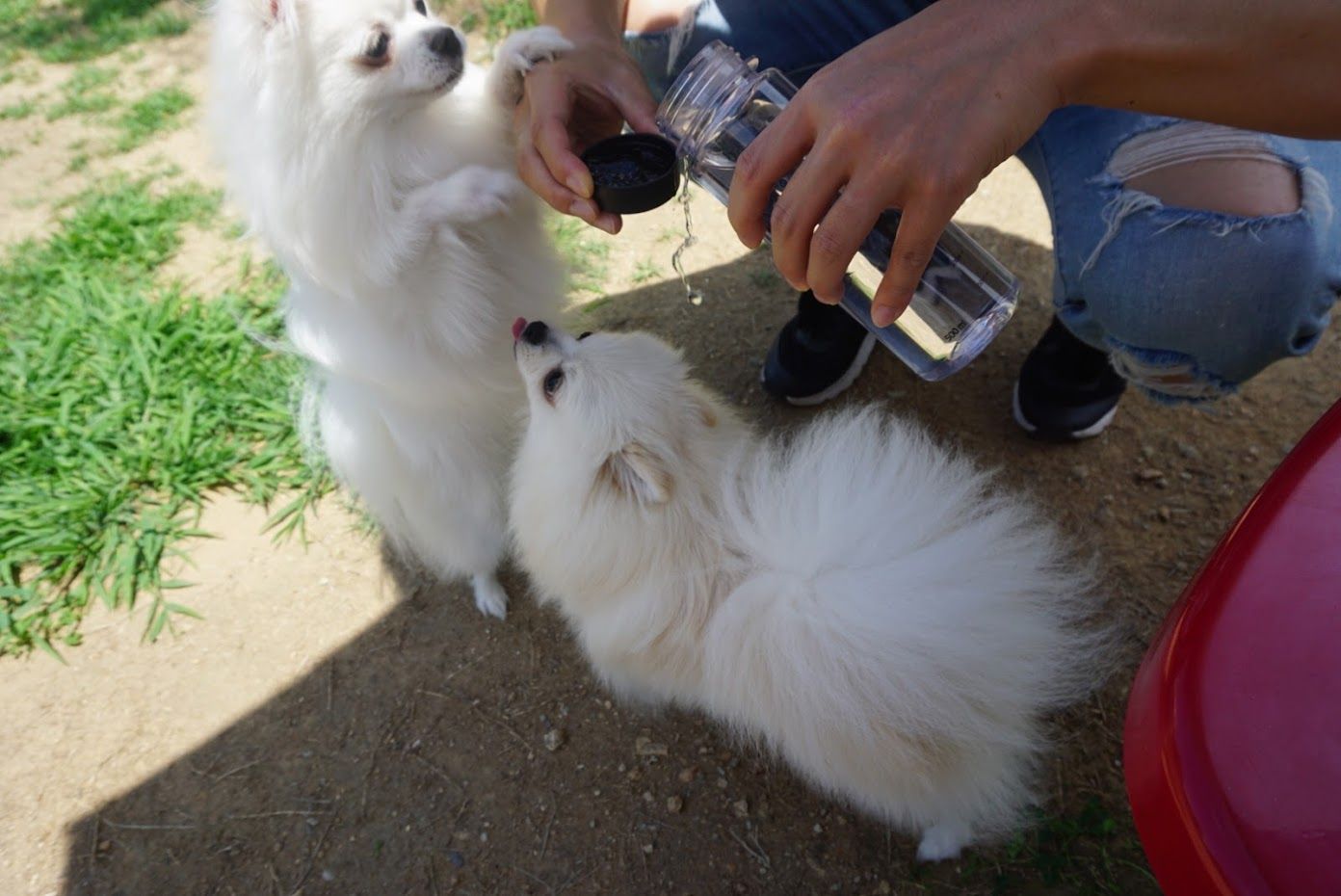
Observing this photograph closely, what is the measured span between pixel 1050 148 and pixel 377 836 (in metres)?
2.08

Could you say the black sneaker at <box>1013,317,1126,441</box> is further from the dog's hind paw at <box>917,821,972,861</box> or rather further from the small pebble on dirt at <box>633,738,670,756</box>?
the small pebble on dirt at <box>633,738,670,756</box>

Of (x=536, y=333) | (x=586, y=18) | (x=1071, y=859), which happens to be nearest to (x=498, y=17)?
(x=586, y=18)

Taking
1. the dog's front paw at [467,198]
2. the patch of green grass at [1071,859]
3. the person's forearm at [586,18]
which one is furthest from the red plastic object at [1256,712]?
the person's forearm at [586,18]

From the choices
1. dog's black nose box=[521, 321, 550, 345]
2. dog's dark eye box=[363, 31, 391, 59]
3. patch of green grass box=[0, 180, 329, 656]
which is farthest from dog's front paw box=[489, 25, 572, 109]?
patch of green grass box=[0, 180, 329, 656]

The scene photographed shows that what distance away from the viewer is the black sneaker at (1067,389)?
6.66ft

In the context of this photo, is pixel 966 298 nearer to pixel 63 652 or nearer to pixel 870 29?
pixel 870 29

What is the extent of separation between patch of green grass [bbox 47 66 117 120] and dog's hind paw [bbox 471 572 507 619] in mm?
3580

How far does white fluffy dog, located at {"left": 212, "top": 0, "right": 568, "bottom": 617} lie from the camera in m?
1.48

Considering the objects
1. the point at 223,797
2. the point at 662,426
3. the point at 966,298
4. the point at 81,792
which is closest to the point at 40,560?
the point at 81,792

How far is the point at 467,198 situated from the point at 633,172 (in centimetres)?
40

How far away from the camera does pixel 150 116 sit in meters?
3.75

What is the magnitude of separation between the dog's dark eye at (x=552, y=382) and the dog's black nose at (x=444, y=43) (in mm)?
648

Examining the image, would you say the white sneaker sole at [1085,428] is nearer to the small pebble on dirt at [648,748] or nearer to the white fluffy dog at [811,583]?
the white fluffy dog at [811,583]

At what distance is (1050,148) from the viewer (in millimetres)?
1650
